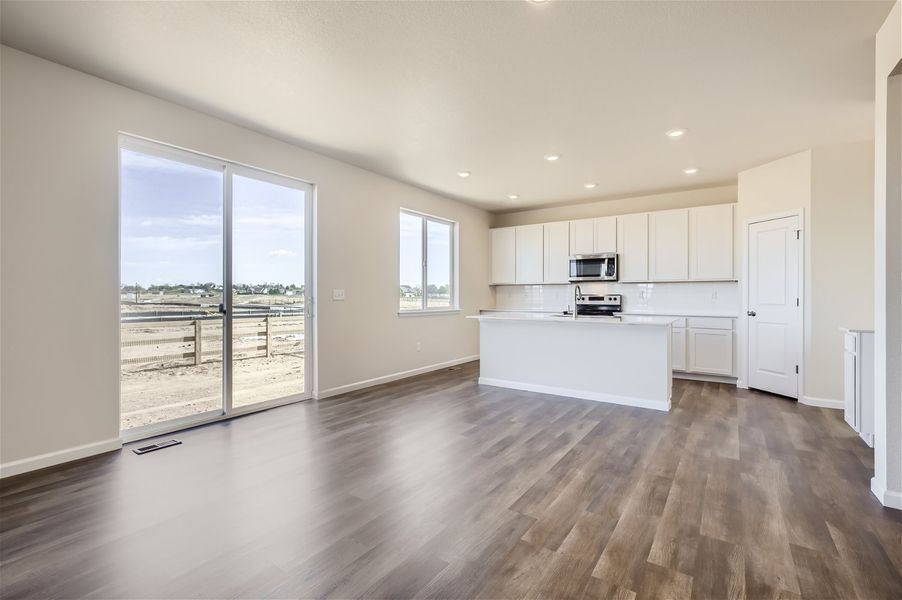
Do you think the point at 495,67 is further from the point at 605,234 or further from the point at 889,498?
the point at 605,234

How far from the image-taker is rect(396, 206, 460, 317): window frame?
5953 mm

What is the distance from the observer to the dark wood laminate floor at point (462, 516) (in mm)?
1684

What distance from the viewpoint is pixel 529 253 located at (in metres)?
7.34

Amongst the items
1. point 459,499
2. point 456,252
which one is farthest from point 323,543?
point 456,252

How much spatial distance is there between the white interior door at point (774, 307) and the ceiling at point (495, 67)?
1.00m

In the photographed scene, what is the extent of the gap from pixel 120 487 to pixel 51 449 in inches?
31.1

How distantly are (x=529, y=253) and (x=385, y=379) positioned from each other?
3465 mm

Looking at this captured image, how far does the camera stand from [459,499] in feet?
7.73

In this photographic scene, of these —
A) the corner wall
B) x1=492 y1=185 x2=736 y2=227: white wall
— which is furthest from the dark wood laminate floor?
x1=492 y1=185 x2=736 y2=227: white wall

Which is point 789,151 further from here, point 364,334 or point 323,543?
point 323,543

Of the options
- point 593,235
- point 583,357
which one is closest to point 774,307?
point 583,357

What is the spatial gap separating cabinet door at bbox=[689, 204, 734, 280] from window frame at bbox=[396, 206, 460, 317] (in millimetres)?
3489

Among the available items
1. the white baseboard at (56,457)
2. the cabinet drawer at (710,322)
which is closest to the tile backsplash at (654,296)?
the cabinet drawer at (710,322)

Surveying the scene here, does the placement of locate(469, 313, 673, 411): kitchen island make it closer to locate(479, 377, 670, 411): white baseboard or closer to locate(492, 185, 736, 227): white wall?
locate(479, 377, 670, 411): white baseboard
